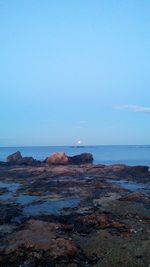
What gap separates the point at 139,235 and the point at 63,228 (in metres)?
3.67

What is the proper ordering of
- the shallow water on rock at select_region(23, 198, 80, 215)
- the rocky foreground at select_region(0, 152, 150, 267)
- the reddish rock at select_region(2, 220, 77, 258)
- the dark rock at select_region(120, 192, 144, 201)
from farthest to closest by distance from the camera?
the dark rock at select_region(120, 192, 144, 201)
the shallow water on rock at select_region(23, 198, 80, 215)
the reddish rock at select_region(2, 220, 77, 258)
the rocky foreground at select_region(0, 152, 150, 267)

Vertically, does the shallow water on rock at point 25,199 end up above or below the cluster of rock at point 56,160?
below

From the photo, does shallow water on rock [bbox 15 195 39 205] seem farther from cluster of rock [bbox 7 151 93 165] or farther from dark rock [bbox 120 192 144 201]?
cluster of rock [bbox 7 151 93 165]

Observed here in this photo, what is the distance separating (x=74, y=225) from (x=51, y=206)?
5990 millimetres

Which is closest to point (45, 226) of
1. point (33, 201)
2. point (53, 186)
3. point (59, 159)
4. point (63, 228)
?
point (63, 228)

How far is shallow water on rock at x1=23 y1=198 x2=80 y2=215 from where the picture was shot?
21.3 meters

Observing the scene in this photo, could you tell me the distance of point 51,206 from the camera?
23141 mm

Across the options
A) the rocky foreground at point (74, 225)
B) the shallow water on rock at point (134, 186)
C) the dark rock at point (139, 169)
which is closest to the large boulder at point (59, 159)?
the dark rock at point (139, 169)

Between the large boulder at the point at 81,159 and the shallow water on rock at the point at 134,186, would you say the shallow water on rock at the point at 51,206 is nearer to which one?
the shallow water on rock at the point at 134,186

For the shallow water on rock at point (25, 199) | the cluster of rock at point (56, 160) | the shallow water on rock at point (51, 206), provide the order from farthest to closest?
the cluster of rock at point (56, 160) < the shallow water on rock at point (25, 199) < the shallow water on rock at point (51, 206)

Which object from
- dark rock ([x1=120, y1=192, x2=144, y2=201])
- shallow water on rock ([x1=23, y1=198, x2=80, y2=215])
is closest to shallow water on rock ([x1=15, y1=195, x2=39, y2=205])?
shallow water on rock ([x1=23, y1=198, x2=80, y2=215])

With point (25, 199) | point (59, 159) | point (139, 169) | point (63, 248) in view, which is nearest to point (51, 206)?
point (25, 199)

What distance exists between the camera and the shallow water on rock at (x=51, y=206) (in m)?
21.3

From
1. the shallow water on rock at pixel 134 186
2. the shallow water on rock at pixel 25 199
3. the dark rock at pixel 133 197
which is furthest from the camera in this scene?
the shallow water on rock at pixel 134 186
